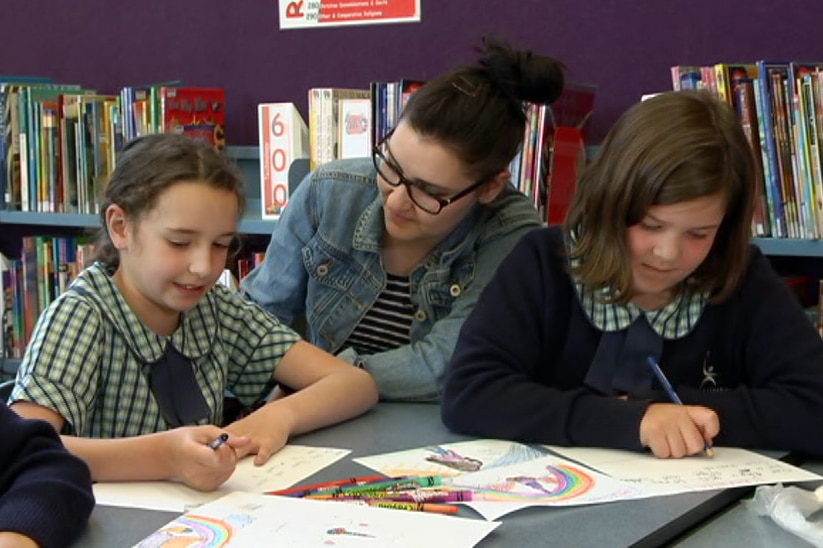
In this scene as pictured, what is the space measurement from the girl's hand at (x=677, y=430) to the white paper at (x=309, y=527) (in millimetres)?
335

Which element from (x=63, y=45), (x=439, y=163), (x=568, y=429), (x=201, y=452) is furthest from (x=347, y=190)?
(x=63, y=45)

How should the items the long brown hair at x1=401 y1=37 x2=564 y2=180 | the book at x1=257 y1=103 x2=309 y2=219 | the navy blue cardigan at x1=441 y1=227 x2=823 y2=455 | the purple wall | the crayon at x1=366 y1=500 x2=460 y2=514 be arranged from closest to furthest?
the crayon at x1=366 y1=500 x2=460 y2=514 → the navy blue cardigan at x1=441 y1=227 x2=823 y2=455 → the long brown hair at x1=401 y1=37 x2=564 y2=180 → the purple wall → the book at x1=257 y1=103 x2=309 y2=219

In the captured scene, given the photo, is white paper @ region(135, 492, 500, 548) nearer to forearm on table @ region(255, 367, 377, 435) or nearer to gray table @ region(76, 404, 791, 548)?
gray table @ region(76, 404, 791, 548)

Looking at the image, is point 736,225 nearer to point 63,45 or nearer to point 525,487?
point 525,487

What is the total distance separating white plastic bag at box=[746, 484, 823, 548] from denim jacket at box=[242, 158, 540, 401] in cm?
58

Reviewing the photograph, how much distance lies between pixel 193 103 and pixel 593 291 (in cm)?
168

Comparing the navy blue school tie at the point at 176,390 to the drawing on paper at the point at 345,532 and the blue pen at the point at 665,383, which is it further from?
the blue pen at the point at 665,383

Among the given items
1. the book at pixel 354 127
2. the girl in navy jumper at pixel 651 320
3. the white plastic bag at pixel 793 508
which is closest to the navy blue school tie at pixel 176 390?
the girl in navy jumper at pixel 651 320

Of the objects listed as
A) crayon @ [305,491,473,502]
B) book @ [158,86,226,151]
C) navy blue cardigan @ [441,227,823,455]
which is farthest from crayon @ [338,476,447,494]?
book @ [158,86,226,151]

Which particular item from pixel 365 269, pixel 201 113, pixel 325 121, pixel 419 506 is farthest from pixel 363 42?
pixel 419 506

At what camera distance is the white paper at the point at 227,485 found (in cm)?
117

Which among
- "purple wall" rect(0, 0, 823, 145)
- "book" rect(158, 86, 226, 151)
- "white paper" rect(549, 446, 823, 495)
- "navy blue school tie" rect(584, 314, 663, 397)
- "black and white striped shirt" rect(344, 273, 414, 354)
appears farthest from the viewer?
"book" rect(158, 86, 226, 151)

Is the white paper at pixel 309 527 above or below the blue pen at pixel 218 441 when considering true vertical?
below

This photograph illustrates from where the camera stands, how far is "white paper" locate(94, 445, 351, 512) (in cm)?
117
